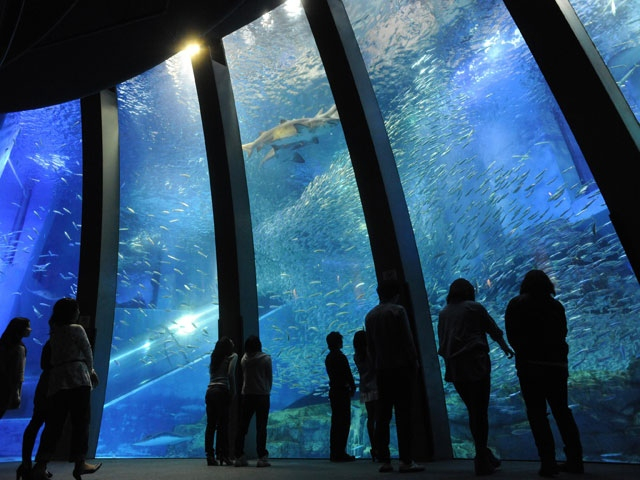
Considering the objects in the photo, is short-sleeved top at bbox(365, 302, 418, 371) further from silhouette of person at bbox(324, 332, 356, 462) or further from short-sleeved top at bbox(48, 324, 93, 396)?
short-sleeved top at bbox(48, 324, 93, 396)

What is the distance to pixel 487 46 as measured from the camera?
570cm

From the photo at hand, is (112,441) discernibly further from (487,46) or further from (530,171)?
(487,46)

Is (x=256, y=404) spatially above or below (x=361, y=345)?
below

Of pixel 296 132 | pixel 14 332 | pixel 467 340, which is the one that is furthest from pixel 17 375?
pixel 296 132

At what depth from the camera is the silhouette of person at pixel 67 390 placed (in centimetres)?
288

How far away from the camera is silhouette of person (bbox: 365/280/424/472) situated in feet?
10.5

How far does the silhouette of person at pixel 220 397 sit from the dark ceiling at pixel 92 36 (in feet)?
12.8

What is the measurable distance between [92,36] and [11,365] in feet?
13.1

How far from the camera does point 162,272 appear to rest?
8.72 m

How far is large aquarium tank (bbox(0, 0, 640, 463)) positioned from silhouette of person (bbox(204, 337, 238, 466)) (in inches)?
64.3

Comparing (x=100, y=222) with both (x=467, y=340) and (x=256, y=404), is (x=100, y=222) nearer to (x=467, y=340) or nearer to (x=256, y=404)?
(x=256, y=404)

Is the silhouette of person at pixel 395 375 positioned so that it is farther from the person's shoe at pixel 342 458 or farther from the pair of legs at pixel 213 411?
the pair of legs at pixel 213 411

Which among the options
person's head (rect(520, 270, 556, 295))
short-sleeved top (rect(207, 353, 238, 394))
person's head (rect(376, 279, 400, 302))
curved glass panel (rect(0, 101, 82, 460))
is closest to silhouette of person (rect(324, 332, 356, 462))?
short-sleeved top (rect(207, 353, 238, 394))

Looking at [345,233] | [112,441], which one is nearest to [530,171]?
[345,233]
